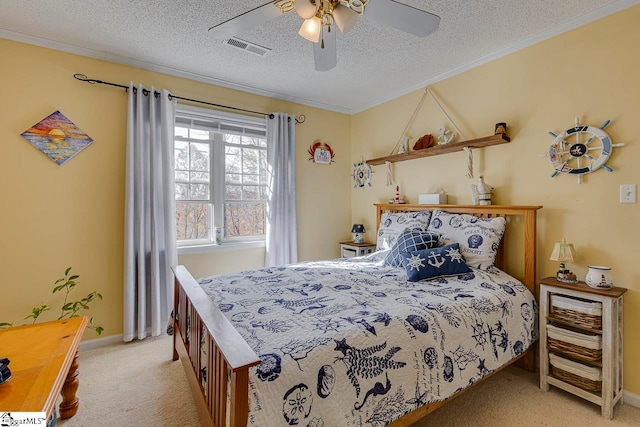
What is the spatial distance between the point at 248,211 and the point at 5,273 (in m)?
2.10

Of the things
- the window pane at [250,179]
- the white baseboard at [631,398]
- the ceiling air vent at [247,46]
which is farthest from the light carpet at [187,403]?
the ceiling air vent at [247,46]

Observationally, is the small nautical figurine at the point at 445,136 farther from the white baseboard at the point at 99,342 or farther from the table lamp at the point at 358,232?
the white baseboard at the point at 99,342

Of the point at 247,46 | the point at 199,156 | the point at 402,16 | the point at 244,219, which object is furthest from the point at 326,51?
the point at 244,219

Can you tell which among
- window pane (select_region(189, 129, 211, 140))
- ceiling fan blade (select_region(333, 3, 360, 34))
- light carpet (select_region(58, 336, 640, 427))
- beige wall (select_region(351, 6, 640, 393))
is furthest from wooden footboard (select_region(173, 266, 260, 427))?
beige wall (select_region(351, 6, 640, 393))

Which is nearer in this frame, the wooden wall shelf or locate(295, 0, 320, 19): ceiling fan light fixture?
locate(295, 0, 320, 19): ceiling fan light fixture

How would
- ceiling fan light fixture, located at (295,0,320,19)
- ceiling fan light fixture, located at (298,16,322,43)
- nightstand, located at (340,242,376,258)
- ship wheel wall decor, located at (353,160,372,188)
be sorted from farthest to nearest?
ship wheel wall decor, located at (353,160,372,188) < nightstand, located at (340,242,376,258) < ceiling fan light fixture, located at (298,16,322,43) < ceiling fan light fixture, located at (295,0,320,19)

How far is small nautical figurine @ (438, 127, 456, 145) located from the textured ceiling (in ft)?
1.85

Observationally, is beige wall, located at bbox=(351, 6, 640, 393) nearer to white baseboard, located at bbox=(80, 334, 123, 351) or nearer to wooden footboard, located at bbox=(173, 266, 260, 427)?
wooden footboard, located at bbox=(173, 266, 260, 427)

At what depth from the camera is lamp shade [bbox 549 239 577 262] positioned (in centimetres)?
205

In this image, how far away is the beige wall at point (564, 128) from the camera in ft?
6.45

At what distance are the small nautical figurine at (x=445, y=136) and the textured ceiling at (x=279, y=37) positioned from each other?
564 mm

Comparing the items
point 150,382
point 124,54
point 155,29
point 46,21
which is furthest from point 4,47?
point 150,382

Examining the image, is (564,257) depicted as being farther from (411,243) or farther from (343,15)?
(343,15)

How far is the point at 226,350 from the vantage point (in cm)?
107
